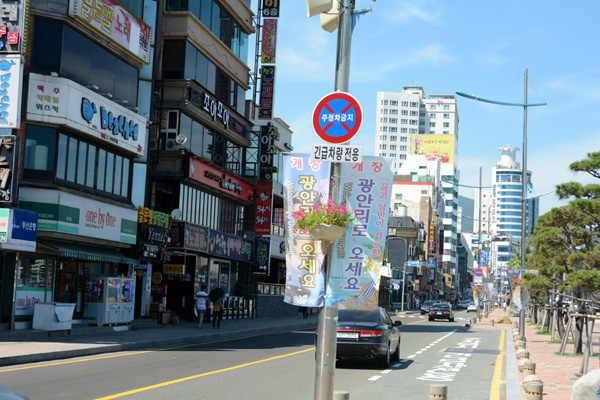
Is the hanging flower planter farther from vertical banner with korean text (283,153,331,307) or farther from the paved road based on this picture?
the paved road

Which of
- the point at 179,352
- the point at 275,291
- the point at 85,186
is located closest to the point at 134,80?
the point at 85,186

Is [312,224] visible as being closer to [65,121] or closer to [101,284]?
[65,121]

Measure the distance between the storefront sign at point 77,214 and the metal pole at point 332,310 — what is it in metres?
18.0

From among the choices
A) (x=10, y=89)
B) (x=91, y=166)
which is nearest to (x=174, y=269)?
(x=91, y=166)

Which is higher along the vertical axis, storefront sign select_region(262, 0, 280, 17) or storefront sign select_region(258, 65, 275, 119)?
storefront sign select_region(262, 0, 280, 17)

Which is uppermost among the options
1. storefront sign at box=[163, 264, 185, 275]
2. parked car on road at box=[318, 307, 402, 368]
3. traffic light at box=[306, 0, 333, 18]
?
traffic light at box=[306, 0, 333, 18]

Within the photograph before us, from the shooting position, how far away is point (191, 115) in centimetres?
Result: 3688

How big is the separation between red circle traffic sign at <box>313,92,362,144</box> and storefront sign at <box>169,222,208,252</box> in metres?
27.0

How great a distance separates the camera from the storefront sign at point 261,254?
153 feet

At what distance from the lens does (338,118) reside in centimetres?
846

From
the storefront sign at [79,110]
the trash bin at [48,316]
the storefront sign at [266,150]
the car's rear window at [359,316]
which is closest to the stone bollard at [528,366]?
the car's rear window at [359,316]

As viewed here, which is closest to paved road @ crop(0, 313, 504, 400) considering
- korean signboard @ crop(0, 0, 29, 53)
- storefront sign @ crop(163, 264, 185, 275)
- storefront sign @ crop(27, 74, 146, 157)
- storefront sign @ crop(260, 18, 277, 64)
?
storefront sign @ crop(27, 74, 146, 157)

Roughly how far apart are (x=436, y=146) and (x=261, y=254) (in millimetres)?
137002

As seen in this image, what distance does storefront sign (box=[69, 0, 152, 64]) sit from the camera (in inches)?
1007
